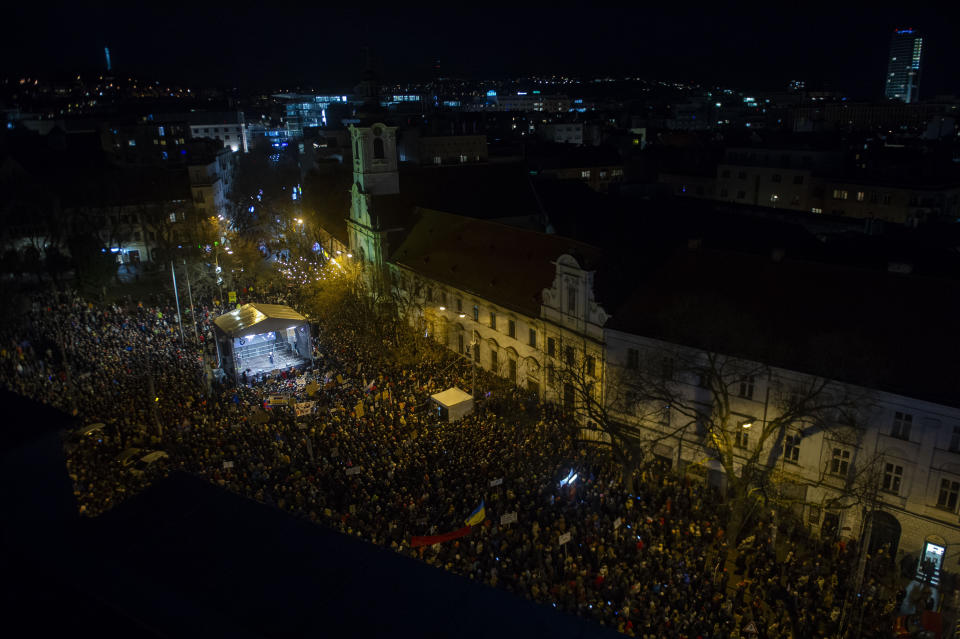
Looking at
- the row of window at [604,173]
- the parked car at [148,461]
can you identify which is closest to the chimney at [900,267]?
the parked car at [148,461]

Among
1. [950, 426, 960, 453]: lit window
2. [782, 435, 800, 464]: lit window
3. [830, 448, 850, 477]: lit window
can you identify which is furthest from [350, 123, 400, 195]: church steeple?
[950, 426, 960, 453]: lit window

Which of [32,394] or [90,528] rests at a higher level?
[90,528]

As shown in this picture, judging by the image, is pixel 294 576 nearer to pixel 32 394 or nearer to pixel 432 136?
pixel 32 394

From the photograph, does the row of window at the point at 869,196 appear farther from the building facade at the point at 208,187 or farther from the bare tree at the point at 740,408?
the building facade at the point at 208,187

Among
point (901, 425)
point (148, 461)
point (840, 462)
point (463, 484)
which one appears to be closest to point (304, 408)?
point (148, 461)

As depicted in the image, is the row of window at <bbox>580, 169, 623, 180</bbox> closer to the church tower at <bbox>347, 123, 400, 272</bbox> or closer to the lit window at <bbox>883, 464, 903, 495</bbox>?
the church tower at <bbox>347, 123, 400, 272</bbox>

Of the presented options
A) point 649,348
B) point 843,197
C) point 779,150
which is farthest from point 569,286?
point 779,150

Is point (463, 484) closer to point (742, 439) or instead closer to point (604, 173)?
point (742, 439)
